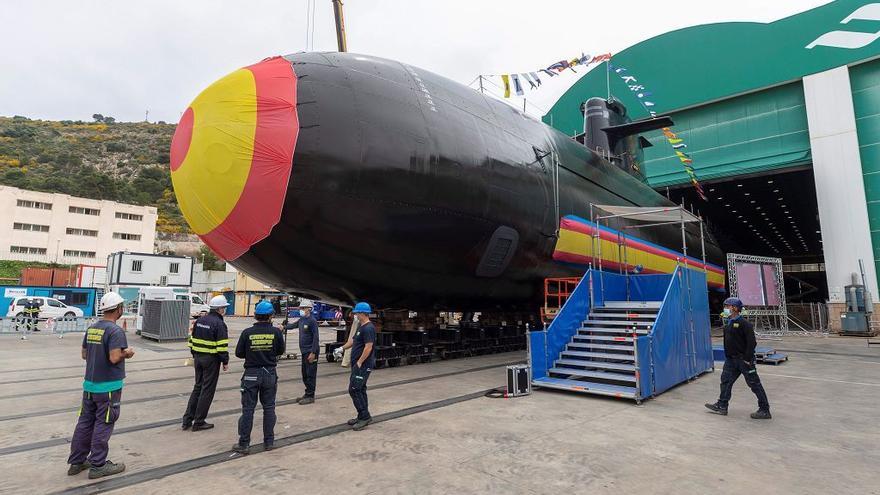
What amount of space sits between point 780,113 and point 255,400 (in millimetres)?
26737

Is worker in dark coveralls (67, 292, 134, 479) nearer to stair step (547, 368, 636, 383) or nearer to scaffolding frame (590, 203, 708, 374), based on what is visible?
stair step (547, 368, 636, 383)

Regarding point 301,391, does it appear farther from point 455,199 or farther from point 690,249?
point 690,249

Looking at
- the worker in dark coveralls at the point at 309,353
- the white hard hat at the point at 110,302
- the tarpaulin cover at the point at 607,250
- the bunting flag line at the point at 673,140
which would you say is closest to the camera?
the white hard hat at the point at 110,302

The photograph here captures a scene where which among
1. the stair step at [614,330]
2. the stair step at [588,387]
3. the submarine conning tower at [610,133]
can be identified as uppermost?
the submarine conning tower at [610,133]

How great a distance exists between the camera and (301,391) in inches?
298

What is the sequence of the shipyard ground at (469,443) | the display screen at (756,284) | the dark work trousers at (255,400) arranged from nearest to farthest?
the shipyard ground at (469,443) → the dark work trousers at (255,400) → the display screen at (756,284)

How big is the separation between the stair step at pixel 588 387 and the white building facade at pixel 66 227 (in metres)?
64.5

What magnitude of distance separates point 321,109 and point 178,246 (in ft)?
246

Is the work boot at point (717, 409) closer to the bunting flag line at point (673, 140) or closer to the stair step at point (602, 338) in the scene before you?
the stair step at point (602, 338)

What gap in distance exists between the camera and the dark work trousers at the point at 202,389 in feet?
17.6

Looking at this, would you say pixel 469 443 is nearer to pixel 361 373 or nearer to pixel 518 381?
pixel 361 373

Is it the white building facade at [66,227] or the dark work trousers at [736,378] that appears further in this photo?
the white building facade at [66,227]

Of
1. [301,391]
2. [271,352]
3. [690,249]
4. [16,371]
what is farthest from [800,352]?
[16,371]


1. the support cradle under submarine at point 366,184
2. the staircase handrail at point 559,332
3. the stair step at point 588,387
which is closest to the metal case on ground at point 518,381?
the stair step at point 588,387
